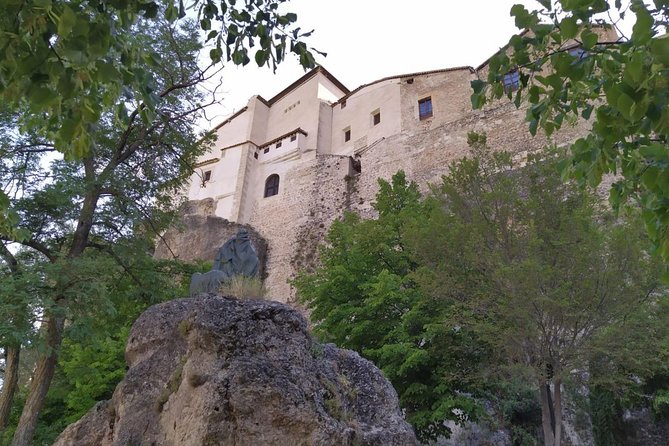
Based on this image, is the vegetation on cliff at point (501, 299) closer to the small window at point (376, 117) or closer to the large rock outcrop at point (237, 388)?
the large rock outcrop at point (237, 388)

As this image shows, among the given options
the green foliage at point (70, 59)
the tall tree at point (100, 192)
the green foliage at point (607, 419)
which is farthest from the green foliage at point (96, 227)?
the green foliage at point (607, 419)

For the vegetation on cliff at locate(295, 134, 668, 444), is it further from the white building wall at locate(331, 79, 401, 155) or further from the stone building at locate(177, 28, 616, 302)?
the white building wall at locate(331, 79, 401, 155)

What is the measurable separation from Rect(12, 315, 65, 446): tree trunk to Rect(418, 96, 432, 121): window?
70.6 feet

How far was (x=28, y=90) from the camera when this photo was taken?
2.47 metres

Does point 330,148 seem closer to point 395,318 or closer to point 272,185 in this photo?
point 272,185

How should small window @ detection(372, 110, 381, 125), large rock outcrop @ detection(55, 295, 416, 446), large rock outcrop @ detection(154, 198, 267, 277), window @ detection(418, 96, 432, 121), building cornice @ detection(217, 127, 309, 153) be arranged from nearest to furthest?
large rock outcrop @ detection(55, 295, 416, 446), large rock outcrop @ detection(154, 198, 267, 277), window @ detection(418, 96, 432, 121), small window @ detection(372, 110, 381, 125), building cornice @ detection(217, 127, 309, 153)

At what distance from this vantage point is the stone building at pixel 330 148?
24.7 m

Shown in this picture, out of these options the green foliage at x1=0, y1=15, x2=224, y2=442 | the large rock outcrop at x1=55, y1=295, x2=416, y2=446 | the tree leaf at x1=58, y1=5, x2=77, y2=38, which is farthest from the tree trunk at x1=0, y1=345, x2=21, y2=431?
→ the tree leaf at x1=58, y1=5, x2=77, y2=38

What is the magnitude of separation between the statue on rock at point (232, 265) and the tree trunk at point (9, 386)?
12.4ft

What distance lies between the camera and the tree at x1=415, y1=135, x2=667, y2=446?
366 inches

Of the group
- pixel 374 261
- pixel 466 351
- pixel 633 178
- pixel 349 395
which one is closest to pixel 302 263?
pixel 374 261

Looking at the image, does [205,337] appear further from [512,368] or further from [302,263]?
[302,263]

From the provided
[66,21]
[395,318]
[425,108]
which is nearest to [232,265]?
[395,318]

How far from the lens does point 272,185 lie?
1174 inches
